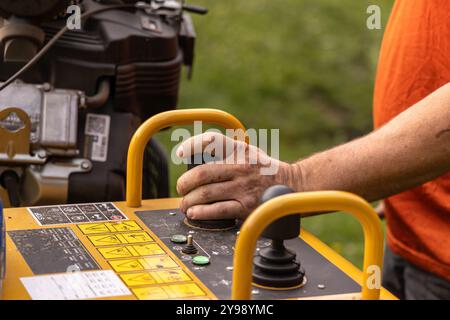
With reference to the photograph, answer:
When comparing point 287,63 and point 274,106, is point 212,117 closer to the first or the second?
point 274,106

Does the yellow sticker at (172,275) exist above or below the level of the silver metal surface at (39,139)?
below

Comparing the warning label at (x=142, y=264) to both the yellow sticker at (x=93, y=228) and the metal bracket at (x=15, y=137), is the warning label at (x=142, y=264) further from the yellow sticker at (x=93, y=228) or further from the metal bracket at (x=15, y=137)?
the metal bracket at (x=15, y=137)

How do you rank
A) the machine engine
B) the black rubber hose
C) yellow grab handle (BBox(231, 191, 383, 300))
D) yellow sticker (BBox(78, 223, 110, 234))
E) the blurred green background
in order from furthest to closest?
the blurred green background → the black rubber hose → the machine engine → yellow sticker (BBox(78, 223, 110, 234)) → yellow grab handle (BBox(231, 191, 383, 300))

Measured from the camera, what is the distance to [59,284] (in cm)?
123

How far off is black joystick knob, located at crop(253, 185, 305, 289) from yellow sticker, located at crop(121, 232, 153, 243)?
0.22 metres

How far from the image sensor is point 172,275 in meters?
1.29

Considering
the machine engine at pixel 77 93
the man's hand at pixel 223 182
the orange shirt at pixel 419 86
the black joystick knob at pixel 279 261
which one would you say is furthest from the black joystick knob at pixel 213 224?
the orange shirt at pixel 419 86

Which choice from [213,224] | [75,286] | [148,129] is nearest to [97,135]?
[148,129]

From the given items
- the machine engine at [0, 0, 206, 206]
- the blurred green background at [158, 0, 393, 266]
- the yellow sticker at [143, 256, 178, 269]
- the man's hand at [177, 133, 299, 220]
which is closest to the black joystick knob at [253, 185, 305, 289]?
the yellow sticker at [143, 256, 178, 269]

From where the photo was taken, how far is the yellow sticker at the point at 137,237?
142 cm

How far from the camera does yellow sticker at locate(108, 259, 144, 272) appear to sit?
4.27 ft

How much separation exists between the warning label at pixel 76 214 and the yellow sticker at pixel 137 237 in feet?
0.26

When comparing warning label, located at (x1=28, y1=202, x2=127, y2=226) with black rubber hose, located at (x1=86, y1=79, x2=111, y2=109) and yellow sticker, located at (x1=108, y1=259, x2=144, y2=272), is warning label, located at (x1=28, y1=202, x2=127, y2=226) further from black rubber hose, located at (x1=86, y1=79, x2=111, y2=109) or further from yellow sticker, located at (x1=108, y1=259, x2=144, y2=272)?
black rubber hose, located at (x1=86, y1=79, x2=111, y2=109)

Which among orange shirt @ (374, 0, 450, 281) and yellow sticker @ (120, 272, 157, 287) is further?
orange shirt @ (374, 0, 450, 281)
